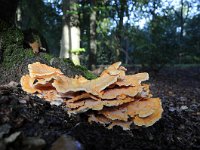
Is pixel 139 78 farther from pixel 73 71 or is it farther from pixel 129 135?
pixel 73 71

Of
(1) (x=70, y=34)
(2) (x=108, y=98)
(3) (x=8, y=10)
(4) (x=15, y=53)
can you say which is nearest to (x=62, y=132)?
(2) (x=108, y=98)

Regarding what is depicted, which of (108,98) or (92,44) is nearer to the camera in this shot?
(108,98)

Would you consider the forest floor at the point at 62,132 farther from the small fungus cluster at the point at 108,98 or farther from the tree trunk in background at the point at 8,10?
the tree trunk in background at the point at 8,10

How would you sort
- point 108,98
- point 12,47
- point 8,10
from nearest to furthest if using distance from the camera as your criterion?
point 108,98, point 12,47, point 8,10

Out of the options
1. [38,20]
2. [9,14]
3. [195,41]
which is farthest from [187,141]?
[195,41]

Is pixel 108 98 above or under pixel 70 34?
under

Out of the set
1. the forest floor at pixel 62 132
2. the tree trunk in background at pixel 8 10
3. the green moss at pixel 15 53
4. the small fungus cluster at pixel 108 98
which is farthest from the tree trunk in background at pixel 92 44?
the small fungus cluster at pixel 108 98

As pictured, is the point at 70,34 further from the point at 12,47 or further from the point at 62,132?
the point at 62,132

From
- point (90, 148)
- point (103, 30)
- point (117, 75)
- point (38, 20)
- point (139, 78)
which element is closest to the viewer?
point (90, 148)
